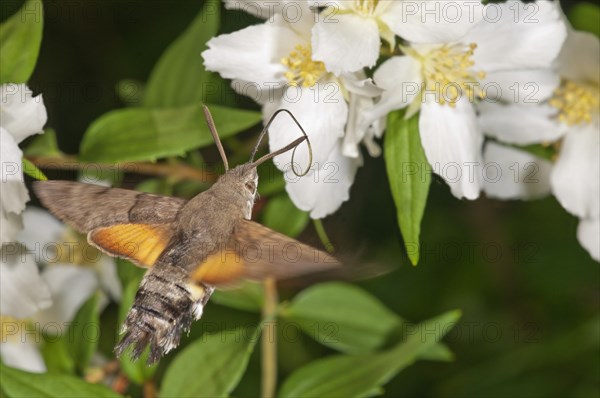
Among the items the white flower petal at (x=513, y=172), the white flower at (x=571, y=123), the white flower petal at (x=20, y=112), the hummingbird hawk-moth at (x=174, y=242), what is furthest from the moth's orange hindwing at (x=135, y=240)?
the white flower petal at (x=513, y=172)

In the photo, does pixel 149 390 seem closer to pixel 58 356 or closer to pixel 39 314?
pixel 58 356

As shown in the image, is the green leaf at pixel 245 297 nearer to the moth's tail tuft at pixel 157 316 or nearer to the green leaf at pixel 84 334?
the green leaf at pixel 84 334

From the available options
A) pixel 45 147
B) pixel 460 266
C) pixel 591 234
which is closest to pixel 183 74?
pixel 45 147

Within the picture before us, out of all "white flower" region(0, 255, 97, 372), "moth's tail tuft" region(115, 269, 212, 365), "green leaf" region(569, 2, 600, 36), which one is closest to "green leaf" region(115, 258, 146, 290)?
"white flower" region(0, 255, 97, 372)

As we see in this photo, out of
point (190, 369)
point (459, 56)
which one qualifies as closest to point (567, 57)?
point (459, 56)

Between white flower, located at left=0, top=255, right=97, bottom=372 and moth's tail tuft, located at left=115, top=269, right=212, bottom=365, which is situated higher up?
moth's tail tuft, located at left=115, top=269, right=212, bottom=365

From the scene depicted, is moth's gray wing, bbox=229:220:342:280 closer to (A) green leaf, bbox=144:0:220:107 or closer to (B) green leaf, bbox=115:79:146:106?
(A) green leaf, bbox=144:0:220:107
